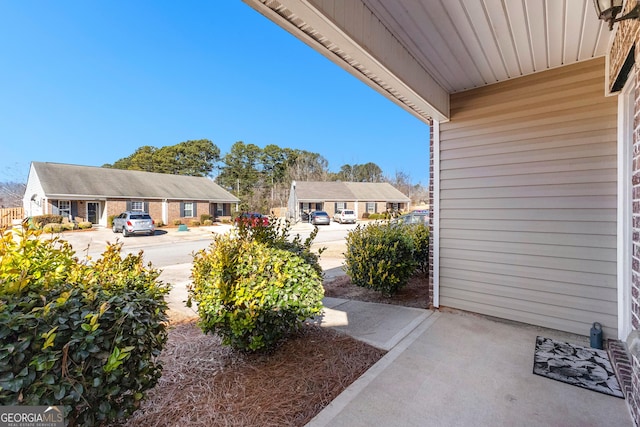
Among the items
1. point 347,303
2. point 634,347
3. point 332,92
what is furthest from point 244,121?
point 634,347

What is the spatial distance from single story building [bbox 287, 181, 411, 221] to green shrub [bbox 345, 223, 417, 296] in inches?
872

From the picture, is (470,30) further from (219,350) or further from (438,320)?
(219,350)

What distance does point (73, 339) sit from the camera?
4.17 ft

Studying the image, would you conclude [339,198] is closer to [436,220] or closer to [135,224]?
[135,224]

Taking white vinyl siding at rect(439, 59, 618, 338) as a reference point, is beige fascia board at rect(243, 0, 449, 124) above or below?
above

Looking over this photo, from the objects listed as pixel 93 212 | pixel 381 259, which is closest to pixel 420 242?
pixel 381 259

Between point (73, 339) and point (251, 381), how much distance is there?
56.2 inches

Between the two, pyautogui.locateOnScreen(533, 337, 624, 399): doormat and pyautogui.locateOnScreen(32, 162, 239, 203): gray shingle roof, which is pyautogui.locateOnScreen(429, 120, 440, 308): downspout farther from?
pyautogui.locateOnScreen(32, 162, 239, 203): gray shingle roof

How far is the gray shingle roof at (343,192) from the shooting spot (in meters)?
28.8

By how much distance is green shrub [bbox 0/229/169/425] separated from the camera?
116 centimetres

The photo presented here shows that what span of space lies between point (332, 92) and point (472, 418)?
2815 cm

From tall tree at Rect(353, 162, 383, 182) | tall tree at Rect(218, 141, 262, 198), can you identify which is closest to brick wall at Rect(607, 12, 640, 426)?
tall tree at Rect(218, 141, 262, 198)

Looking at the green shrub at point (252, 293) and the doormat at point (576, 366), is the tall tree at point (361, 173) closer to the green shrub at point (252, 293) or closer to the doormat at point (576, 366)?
the doormat at point (576, 366)

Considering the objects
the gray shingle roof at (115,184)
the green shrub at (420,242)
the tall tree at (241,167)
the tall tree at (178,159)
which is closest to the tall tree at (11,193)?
the gray shingle roof at (115,184)
